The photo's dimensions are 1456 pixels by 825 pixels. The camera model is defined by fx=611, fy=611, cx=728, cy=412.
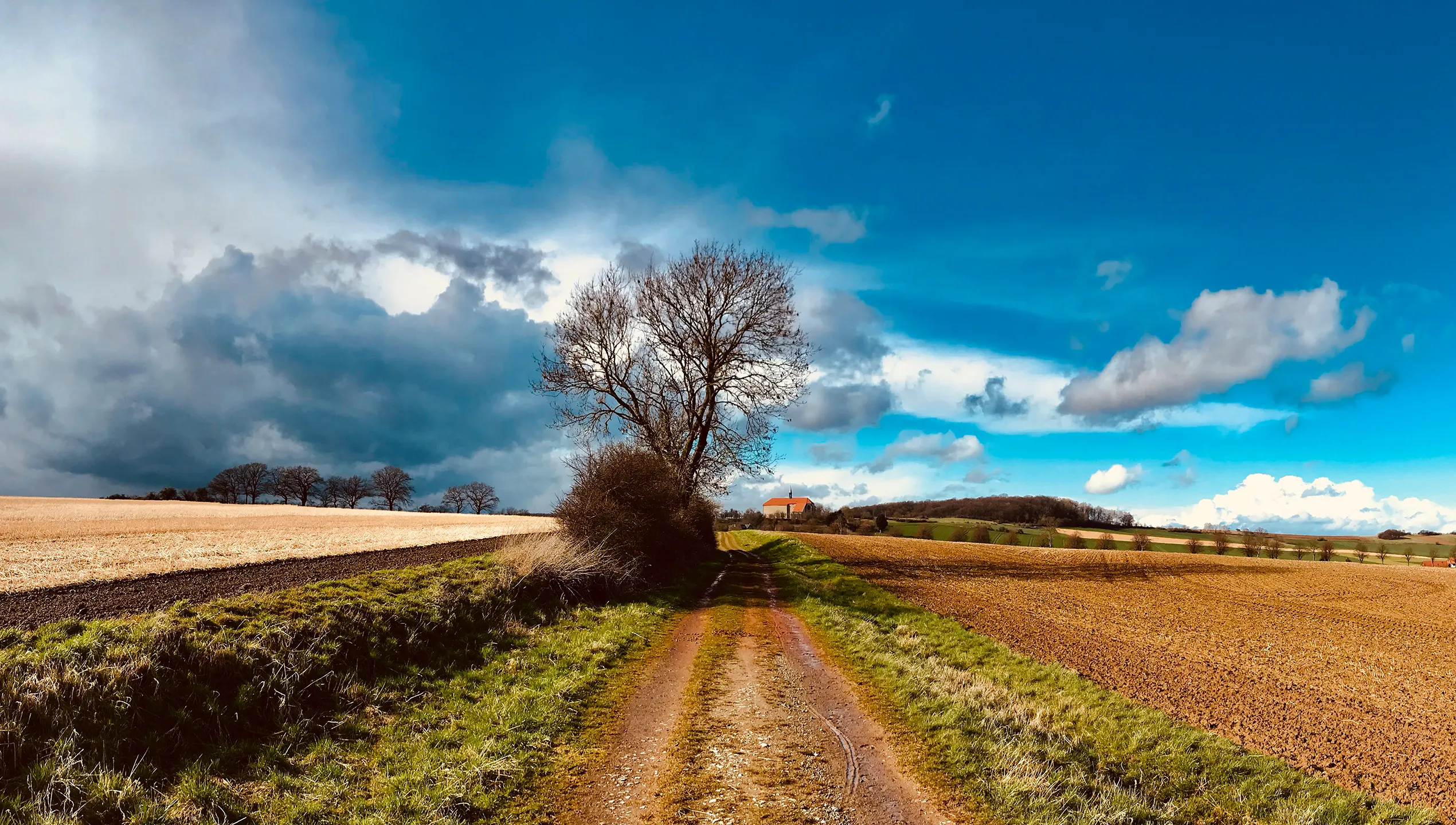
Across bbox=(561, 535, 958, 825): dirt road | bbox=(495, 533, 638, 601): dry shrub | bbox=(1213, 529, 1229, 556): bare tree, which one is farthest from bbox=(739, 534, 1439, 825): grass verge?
bbox=(1213, 529, 1229, 556): bare tree

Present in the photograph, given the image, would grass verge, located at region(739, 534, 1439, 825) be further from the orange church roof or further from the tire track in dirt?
the orange church roof

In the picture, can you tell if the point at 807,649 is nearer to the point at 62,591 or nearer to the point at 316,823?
the point at 316,823

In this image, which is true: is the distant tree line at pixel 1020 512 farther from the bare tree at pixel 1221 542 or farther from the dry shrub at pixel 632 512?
the dry shrub at pixel 632 512

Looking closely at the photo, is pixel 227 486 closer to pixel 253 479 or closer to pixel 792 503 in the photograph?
pixel 253 479

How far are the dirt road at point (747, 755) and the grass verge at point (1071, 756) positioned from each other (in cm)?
69

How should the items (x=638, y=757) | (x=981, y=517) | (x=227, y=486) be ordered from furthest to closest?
1. (x=981, y=517)
2. (x=227, y=486)
3. (x=638, y=757)

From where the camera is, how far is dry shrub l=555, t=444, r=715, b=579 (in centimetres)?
1908

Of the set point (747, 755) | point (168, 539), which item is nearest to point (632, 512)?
point (747, 755)

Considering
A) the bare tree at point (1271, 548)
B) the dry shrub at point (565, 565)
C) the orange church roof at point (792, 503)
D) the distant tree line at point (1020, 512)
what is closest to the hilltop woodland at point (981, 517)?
the distant tree line at point (1020, 512)

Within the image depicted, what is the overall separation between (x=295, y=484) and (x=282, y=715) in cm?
10142

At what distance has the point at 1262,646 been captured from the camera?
48.7 feet

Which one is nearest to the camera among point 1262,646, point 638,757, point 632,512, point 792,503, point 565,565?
point 638,757

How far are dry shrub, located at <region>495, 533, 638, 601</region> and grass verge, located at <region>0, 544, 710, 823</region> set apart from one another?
4.07 metres

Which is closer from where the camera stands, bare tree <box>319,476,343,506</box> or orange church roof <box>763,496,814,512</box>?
bare tree <box>319,476,343,506</box>
